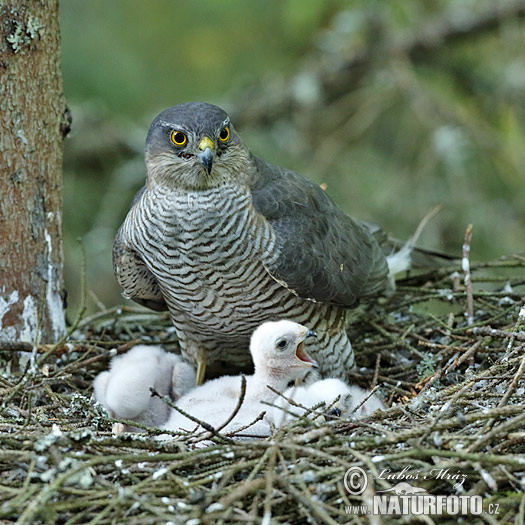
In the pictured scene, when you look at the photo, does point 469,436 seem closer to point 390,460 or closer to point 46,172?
point 390,460

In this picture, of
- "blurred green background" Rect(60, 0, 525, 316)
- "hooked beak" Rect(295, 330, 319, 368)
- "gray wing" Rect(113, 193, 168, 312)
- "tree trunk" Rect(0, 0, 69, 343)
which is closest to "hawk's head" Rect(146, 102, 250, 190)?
"gray wing" Rect(113, 193, 168, 312)

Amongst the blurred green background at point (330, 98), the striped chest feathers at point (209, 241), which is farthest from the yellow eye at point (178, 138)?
the blurred green background at point (330, 98)

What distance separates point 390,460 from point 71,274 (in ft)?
14.5

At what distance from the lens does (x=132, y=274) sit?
4.36 metres

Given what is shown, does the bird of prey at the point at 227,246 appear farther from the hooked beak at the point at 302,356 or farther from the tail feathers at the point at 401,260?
the tail feathers at the point at 401,260

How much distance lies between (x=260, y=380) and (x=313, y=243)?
84 centimetres

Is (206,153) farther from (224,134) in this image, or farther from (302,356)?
(302,356)

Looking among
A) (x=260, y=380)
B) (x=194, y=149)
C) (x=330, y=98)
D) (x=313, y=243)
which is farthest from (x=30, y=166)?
(x=330, y=98)

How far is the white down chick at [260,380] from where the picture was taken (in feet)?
12.4

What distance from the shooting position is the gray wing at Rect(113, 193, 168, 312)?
4289mm

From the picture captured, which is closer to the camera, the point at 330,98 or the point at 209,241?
the point at 209,241

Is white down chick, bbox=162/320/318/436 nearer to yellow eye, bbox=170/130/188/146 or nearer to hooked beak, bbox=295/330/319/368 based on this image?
hooked beak, bbox=295/330/319/368

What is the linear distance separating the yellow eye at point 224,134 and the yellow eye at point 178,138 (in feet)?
0.65

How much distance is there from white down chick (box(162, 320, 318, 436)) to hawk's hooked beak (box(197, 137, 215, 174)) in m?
0.90
